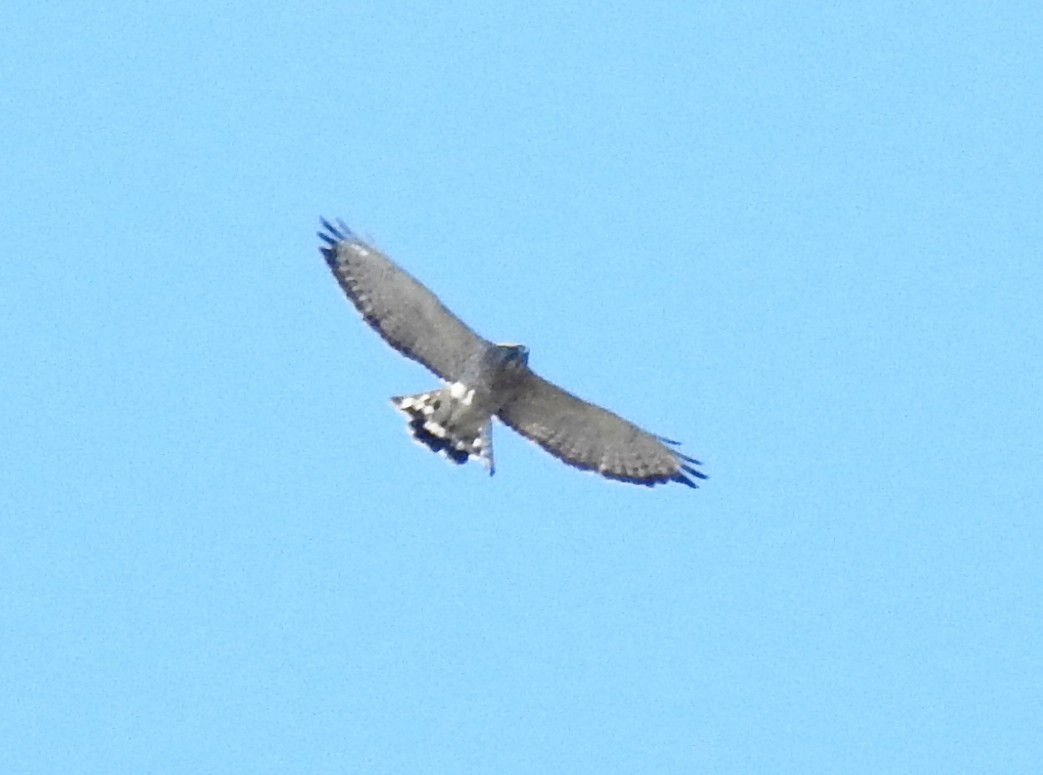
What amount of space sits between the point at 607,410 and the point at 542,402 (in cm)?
45

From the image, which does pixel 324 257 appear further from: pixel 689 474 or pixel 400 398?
pixel 689 474

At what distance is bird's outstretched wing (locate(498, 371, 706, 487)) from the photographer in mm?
12992

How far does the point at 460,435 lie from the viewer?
1280 cm

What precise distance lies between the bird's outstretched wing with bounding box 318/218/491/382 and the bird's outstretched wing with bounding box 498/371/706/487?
0.51m

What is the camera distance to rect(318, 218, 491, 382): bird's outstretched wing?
1280cm

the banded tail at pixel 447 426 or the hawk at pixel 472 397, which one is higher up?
the hawk at pixel 472 397

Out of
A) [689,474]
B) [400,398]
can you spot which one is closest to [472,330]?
[400,398]

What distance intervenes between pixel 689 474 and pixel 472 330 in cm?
179

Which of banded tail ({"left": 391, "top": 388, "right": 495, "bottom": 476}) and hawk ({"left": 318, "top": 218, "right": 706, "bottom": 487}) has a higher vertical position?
hawk ({"left": 318, "top": 218, "right": 706, "bottom": 487})

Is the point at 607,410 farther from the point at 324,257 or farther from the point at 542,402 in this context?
the point at 324,257

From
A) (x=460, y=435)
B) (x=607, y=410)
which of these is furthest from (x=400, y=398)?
(x=607, y=410)

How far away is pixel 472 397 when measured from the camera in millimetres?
12789

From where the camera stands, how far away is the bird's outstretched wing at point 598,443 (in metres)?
13.0

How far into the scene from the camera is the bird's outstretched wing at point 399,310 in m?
12.8
